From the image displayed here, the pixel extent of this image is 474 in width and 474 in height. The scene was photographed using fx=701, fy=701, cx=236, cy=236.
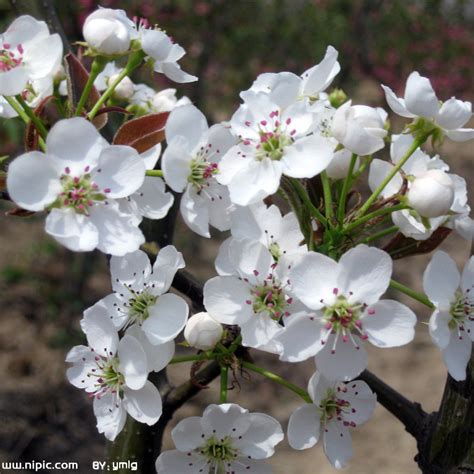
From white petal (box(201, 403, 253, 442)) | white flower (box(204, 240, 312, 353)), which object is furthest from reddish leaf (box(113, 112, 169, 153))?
white petal (box(201, 403, 253, 442))

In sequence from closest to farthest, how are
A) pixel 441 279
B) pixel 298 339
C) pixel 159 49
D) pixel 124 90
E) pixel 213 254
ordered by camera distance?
pixel 298 339, pixel 441 279, pixel 159 49, pixel 124 90, pixel 213 254

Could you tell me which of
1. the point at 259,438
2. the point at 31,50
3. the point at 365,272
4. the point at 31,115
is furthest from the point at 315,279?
the point at 31,50

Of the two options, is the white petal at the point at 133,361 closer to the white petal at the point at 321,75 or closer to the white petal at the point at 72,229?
the white petal at the point at 72,229

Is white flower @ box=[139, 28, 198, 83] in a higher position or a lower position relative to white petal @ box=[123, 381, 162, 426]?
higher

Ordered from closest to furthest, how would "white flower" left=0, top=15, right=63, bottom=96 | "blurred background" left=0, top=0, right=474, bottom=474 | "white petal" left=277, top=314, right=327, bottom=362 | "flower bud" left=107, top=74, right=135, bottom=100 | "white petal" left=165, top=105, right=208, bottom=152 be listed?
"white petal" left=277, top=314, right=327, bottom=362 < "white petal" left=165, top=105, right=208, bottom=152 < "white flower" left=0, top=15, right=63, bottom=96 < "flower bud" left=107, top=74, right=135, bottom=100 < "blurred background" left=0, top=0, right=474, bottom=474

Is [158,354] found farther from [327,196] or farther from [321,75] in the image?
[321,75]

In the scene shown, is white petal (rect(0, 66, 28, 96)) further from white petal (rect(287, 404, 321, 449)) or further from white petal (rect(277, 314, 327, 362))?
white petal (rect(287, 404, 321, 449))
